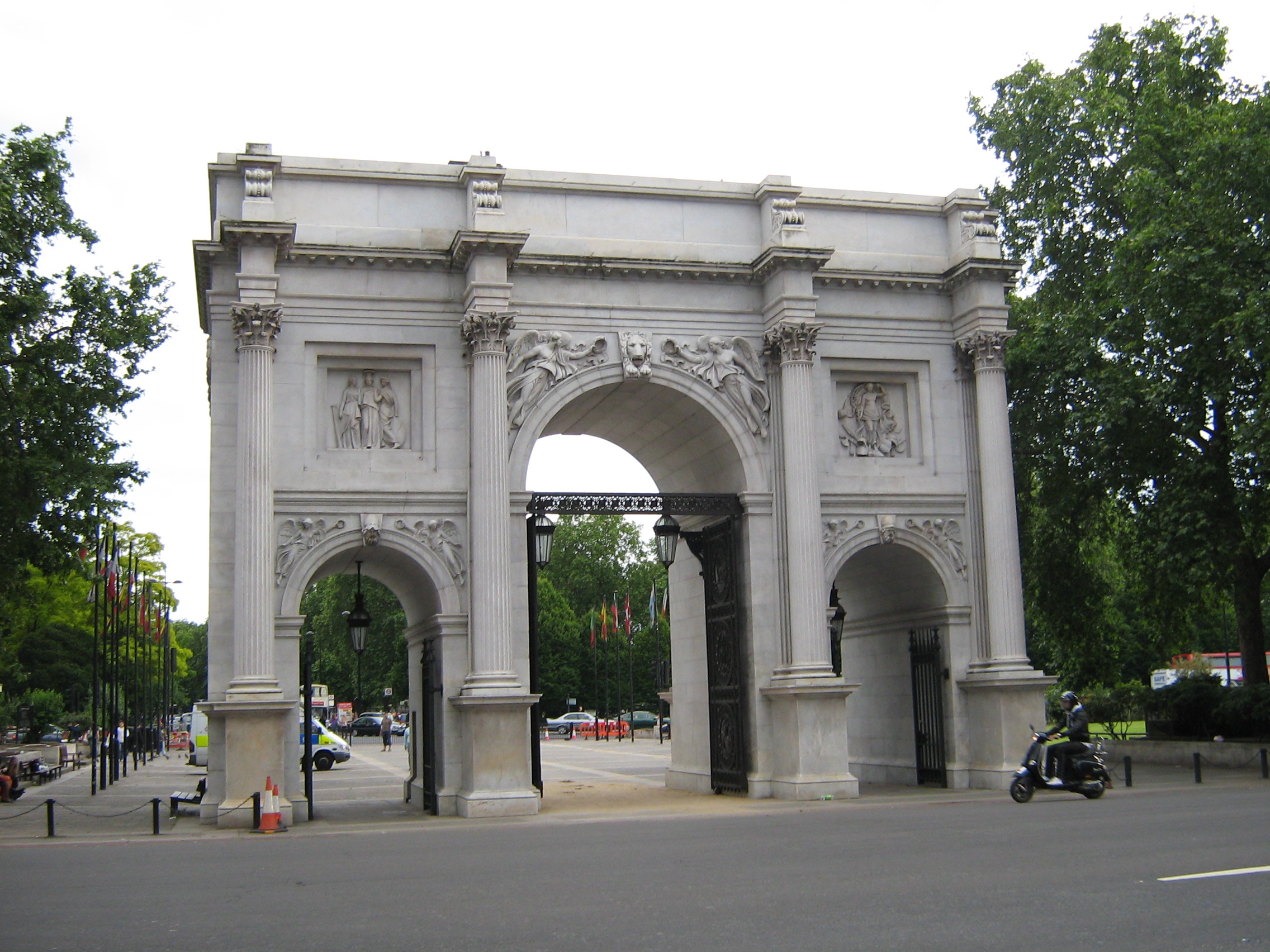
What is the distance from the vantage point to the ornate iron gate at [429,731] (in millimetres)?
24234

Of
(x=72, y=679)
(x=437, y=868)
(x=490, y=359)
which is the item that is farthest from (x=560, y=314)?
(x=72, y=679)

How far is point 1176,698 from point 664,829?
1890 centimetres

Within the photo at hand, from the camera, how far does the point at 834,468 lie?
26375 mm

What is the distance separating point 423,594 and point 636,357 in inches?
242

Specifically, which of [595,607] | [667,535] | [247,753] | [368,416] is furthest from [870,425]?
[595,607]

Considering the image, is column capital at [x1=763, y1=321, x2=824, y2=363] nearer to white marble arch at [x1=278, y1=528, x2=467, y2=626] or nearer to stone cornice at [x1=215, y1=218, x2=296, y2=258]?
white marble arch at [x1=278, y1=528, x2=467, y2=626]

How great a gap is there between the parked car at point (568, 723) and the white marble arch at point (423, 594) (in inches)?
1842

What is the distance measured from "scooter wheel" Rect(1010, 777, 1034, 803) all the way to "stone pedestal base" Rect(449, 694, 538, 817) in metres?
7.98

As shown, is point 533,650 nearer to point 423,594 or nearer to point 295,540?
point 423,594

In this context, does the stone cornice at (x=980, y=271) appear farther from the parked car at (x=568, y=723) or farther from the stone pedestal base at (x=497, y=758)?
the parked car at (x=568, y=723)

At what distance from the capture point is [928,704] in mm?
27234

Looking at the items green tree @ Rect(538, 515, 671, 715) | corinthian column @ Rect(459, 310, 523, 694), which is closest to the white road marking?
corinthian column @ Rect(459, 310, 523, 694)

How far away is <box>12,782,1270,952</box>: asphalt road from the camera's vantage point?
9602mm

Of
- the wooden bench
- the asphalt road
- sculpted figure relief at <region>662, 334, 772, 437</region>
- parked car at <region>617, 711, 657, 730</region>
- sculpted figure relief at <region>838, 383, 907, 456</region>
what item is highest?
sculpted figure relief at <region>662, 334, 772, 437</region>
